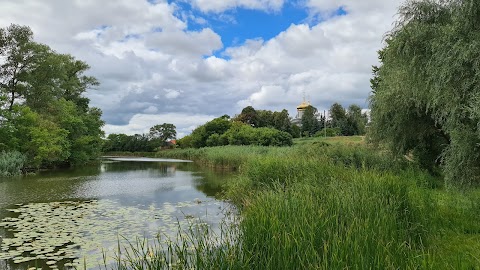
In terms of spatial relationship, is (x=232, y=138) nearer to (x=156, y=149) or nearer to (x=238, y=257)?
(x=156, y=149)

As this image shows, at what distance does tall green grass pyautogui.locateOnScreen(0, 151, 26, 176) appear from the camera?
22406mm

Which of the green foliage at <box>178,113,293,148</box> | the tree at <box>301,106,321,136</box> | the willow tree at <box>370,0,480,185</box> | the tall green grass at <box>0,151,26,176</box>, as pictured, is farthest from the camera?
the tree at <box>301,106,321,136</box>

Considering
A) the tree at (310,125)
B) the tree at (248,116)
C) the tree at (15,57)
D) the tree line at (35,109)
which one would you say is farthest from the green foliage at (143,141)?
the tree at (15,57)

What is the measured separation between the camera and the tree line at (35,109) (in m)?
26.7

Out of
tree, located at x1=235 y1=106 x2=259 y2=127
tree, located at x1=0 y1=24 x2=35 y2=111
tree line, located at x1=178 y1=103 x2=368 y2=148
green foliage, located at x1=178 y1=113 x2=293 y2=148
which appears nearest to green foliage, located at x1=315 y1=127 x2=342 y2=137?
tree line, located at x1=178 y1=103 x2=368 y2=148

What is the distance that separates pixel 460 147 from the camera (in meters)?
7.81

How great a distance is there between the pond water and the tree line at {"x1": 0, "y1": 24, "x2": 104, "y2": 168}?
9825mm

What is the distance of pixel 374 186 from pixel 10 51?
33.5 meters

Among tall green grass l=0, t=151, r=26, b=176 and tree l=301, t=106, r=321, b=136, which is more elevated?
tree l=301, t=106, r=321, b=136

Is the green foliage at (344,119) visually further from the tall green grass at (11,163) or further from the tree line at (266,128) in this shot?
the tall green grass at (11,163)

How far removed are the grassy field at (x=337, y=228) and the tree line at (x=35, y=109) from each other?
2022 centimetres

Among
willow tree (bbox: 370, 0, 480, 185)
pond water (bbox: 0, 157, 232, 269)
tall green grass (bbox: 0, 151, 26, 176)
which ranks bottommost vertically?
pond water (bbox: 0, 157, 232, 269)

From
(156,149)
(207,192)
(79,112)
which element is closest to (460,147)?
(207,192)

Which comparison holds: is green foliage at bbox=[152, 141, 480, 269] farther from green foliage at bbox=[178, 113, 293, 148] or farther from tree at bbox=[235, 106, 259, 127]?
tree at bbox=[235, 106, 259, 127]
